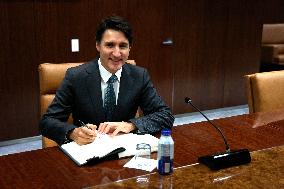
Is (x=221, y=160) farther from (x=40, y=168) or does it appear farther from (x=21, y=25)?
(x=21, y=25)

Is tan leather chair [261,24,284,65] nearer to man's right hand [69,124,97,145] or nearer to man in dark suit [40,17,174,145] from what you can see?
man in dark suit [40,17,174,145]

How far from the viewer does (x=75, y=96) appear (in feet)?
6.59

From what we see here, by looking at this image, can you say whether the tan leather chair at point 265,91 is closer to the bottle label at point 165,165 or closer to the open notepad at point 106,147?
the open notepad at point 106,147

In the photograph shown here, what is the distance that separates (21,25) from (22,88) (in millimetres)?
568

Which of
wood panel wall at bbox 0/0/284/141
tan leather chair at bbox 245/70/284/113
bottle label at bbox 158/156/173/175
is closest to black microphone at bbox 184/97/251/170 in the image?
bottle label at bbox 158/156/173/175

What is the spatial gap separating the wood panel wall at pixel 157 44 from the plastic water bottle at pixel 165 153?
95.7 inches

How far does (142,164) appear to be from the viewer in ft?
4.93

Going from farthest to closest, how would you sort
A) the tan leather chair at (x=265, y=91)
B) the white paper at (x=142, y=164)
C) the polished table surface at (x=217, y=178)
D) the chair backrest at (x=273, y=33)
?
the chair backrest at (x=273, y=33) < the tan leather chair at (x=265, y=91) < the white paper at (x=142, y=164) < the polished table surface at (x=217, y=178)

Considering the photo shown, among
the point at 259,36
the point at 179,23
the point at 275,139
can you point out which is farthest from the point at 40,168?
the point at 259,36

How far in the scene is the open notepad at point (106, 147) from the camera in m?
1.52

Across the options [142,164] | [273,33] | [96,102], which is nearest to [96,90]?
[96,102]

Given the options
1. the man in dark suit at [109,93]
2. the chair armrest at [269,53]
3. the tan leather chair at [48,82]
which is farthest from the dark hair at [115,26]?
the chair armrest at [269,53]

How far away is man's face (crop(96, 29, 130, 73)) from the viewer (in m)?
1.97

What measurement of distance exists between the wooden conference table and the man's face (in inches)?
20.4
